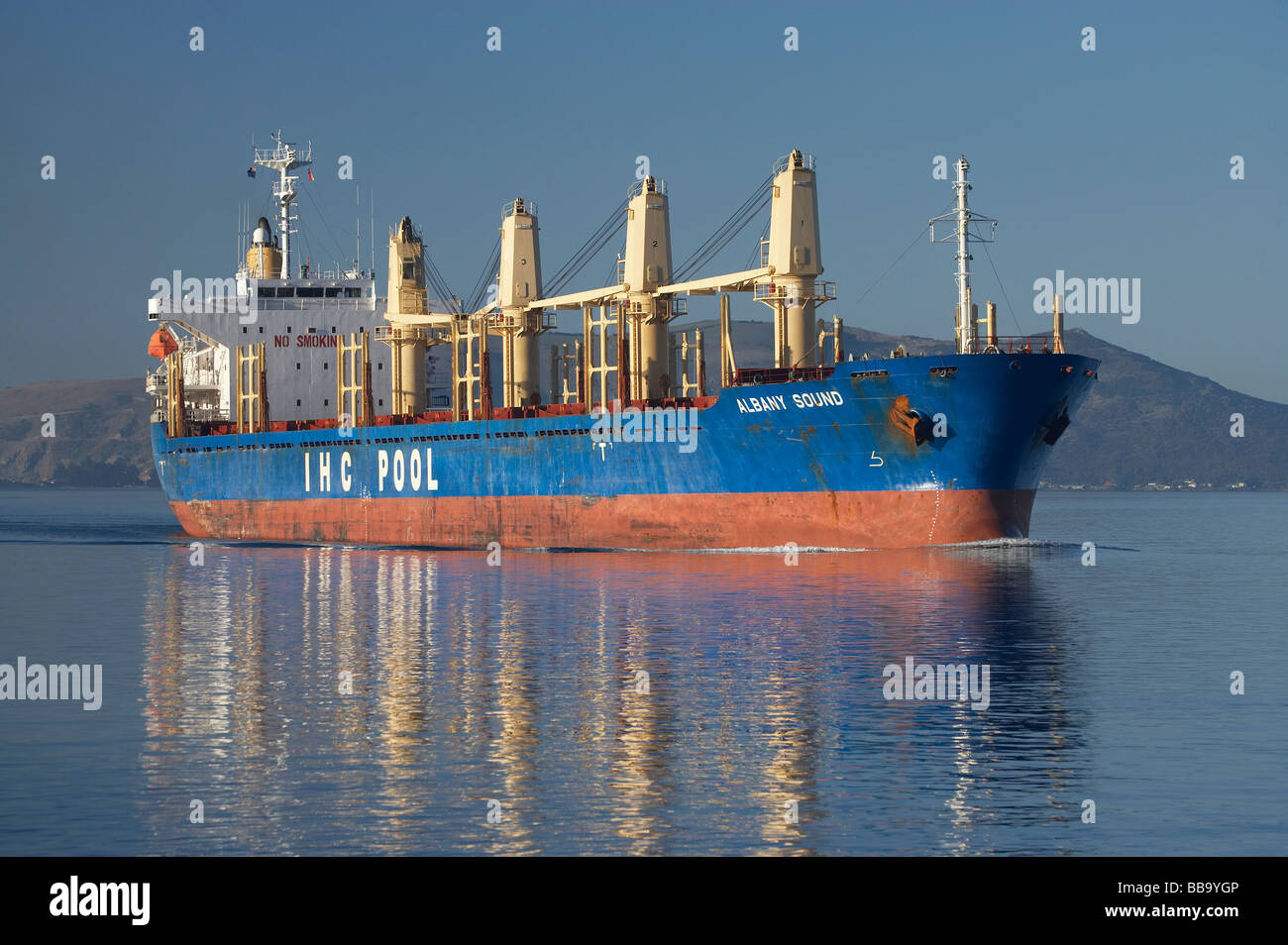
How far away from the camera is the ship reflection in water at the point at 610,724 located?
45.7 ft

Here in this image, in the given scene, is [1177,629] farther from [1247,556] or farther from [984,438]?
[1247,556]

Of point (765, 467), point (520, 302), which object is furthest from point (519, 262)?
point (765, 467)

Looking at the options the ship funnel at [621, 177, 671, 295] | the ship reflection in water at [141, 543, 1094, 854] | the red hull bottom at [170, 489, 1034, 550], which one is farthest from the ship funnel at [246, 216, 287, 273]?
the ship reflection in water at [141, 543, 1094, 854]

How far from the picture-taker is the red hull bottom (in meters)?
42.3

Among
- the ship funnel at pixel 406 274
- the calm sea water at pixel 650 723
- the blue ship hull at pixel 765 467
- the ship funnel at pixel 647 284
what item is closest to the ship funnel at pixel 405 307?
the ship funnel at pixel 406 274

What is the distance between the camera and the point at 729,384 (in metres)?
48.6

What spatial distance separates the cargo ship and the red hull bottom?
7 centimetres

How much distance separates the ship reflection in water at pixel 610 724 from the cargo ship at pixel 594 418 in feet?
21.7

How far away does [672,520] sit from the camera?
4722cm

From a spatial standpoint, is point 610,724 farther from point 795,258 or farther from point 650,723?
point 795,258

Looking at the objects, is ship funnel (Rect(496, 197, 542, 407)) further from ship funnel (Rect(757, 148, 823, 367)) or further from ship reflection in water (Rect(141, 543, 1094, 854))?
ship reflection in water (Rect(141, 543, 1094, 854))

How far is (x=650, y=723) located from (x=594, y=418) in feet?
96.5

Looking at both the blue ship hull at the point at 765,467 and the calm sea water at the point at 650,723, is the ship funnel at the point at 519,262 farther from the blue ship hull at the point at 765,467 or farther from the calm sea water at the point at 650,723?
the calm sea water at the point at 650,723
